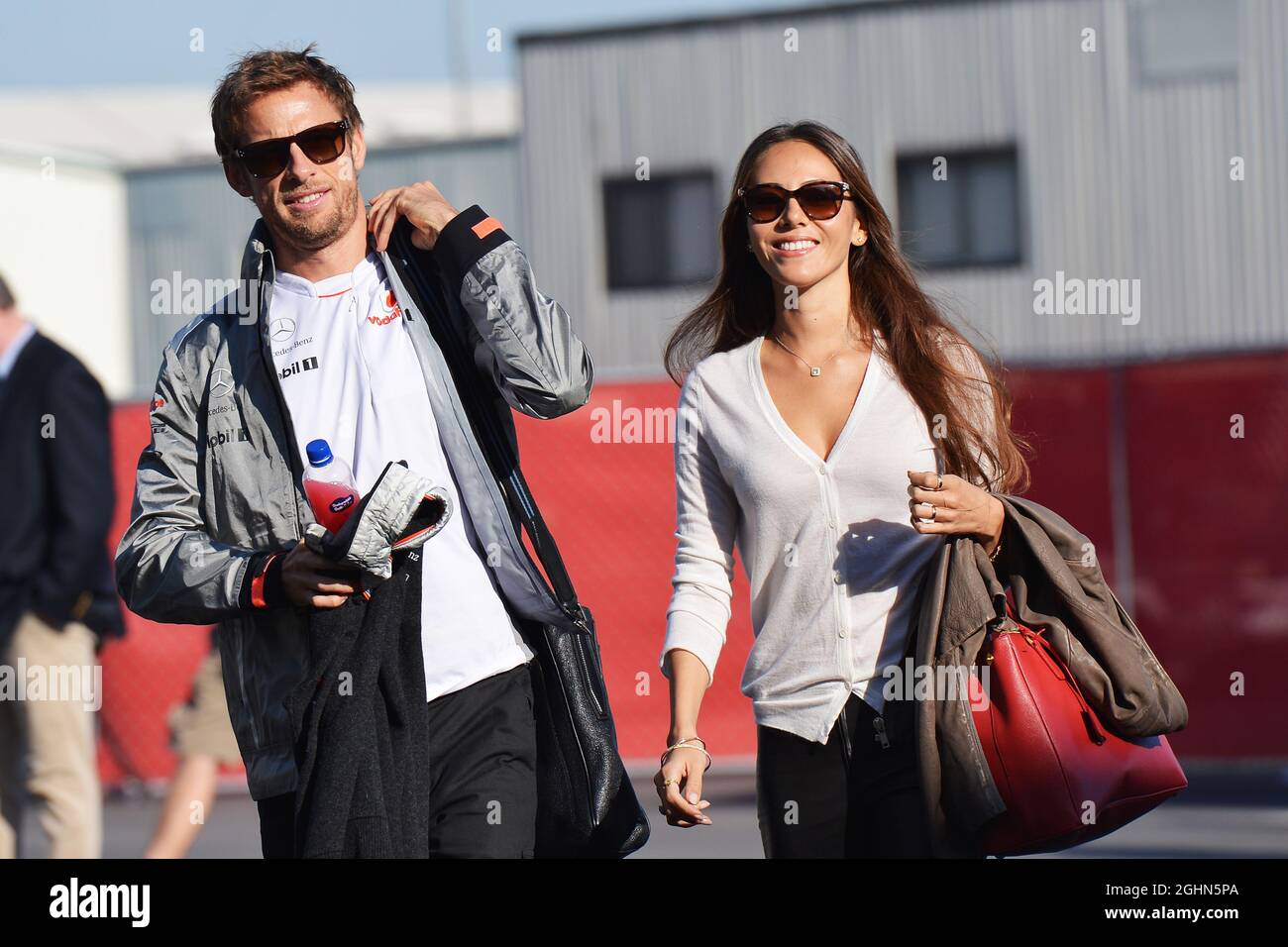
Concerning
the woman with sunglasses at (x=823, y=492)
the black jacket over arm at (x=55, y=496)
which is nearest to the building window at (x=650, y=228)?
the black jacket over arm at (x=55, y=496)

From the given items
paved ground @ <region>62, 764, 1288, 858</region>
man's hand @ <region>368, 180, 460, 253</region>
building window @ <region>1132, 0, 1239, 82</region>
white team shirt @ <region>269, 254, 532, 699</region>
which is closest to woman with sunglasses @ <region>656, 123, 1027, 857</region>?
white team shirt @ <region>269, 254, 532, 699</region>

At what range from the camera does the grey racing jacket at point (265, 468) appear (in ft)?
11.0

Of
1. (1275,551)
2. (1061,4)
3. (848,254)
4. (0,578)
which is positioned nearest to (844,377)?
(848,254)

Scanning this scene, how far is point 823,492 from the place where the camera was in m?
3.47

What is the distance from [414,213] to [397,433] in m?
0.49

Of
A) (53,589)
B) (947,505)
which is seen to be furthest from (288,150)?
(53,589)

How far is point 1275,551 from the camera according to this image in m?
A: 8.43

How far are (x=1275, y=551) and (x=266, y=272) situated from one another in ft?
20.6

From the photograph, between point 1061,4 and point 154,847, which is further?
point 1061,4

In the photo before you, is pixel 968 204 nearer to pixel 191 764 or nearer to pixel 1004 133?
pixel 1004 133

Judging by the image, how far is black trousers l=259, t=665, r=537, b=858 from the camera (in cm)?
337

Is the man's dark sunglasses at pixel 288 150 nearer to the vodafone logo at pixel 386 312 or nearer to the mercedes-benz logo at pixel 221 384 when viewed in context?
the vodafone logo at pixel 386 312
